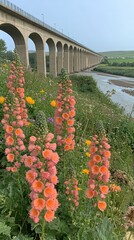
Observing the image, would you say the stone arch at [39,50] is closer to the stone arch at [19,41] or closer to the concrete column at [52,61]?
the stone arch at [19,41]

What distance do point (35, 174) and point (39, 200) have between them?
0.58 ft

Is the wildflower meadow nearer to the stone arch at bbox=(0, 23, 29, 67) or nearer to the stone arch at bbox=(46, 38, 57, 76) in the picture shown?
the stone arch at bbox=(0, 23, 29, 67)

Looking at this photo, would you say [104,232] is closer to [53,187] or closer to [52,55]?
[53,187]

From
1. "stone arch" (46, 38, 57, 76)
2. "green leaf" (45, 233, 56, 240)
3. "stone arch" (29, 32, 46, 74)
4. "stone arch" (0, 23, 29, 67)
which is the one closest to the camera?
"green leaf" (45, 233, 56, 240)

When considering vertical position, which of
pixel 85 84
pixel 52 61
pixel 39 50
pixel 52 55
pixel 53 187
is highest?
pixel 39 50

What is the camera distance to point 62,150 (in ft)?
10.6

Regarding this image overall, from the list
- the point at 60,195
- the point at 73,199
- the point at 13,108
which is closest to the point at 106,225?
the point at 73,199

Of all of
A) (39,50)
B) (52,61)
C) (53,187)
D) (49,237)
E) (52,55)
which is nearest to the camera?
(53,187)

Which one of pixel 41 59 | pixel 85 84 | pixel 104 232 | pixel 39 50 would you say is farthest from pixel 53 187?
pixel 41 59

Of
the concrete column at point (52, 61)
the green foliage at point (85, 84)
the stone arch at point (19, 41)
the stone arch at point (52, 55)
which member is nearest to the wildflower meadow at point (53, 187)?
the green foliage at point (85, 84)

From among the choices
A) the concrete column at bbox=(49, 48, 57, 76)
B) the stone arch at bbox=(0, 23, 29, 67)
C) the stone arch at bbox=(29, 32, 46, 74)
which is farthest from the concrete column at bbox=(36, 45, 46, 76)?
the stone arch at bbox=(0, 23, 29, 67)

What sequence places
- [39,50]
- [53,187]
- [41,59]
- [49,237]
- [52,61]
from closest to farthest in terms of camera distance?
1. [53,187]
2. [49,237]
3. [39,50]
4. [41,59]
5. [52,61]

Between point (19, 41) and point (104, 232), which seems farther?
point (19, 41)

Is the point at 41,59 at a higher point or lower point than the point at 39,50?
lower
